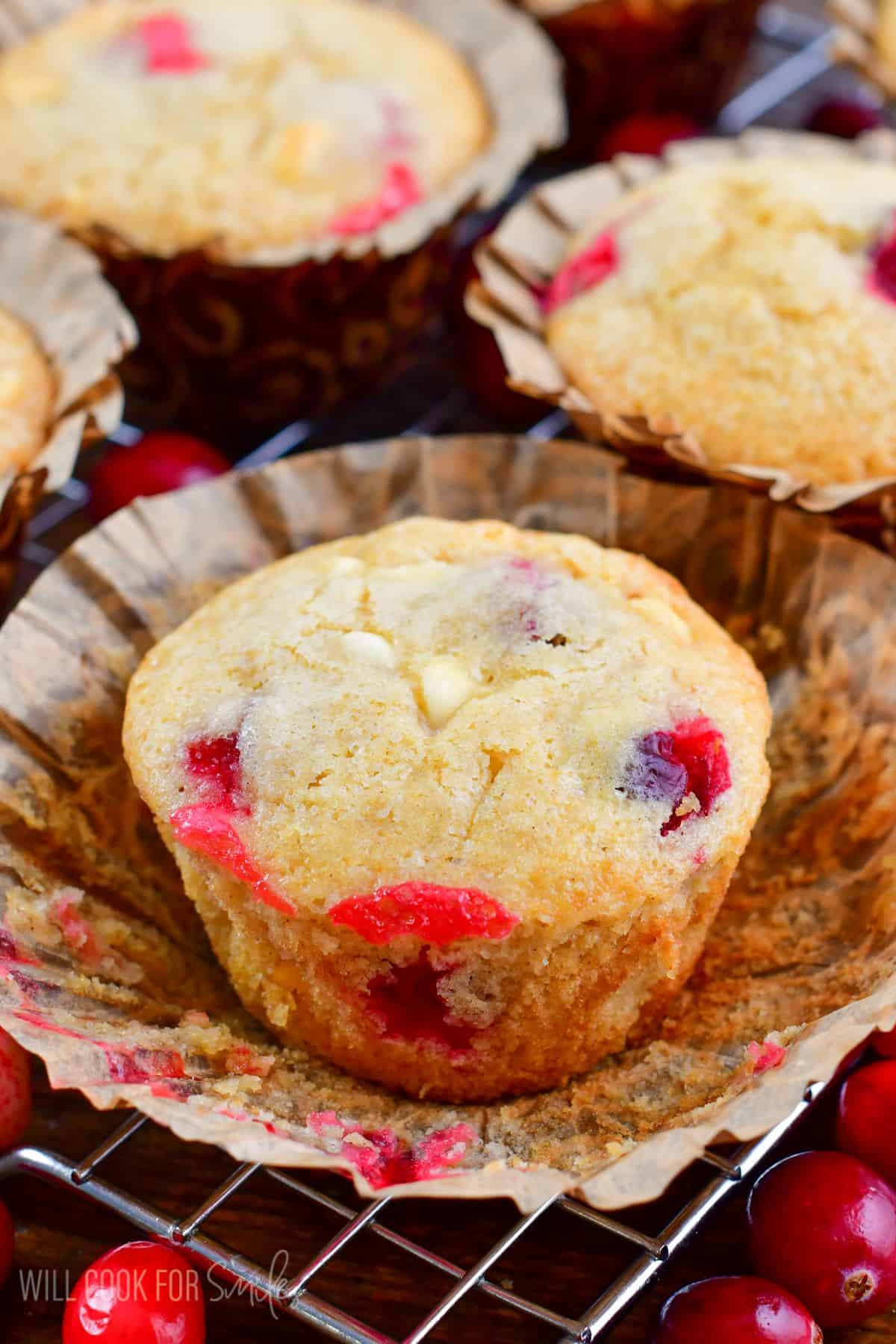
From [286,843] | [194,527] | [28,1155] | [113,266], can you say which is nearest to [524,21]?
[113,266]

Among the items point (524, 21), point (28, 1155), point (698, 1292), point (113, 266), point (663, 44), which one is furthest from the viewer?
point (663, 44)

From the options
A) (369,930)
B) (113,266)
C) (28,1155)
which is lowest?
(28,1155)

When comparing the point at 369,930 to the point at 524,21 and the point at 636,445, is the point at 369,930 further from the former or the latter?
the point at 524,21

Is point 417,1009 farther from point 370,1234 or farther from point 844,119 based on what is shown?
point 844,119

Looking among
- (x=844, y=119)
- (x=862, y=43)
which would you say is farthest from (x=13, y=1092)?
(x=844, y=119)

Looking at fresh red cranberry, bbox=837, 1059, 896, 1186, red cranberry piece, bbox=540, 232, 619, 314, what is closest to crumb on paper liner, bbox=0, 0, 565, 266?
red cranberry piece, bbox=540, 232, 619, 314
